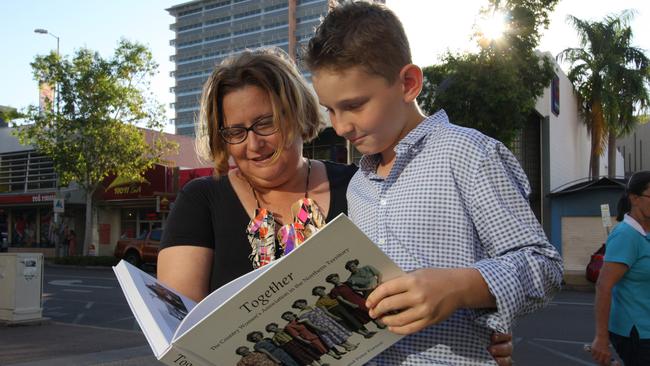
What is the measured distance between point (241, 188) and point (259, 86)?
38cm

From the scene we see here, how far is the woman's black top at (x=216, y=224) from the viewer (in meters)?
2.04

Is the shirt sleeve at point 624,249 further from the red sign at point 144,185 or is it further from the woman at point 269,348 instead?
the red sign at point 144,185

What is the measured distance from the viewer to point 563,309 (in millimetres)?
12500

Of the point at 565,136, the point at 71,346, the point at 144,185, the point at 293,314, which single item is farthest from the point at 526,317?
the point at 144,185

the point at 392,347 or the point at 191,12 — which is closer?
the point at 392,347

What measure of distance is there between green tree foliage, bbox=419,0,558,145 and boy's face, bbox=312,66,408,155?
52.6ft

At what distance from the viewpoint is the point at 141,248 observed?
21.5 meters

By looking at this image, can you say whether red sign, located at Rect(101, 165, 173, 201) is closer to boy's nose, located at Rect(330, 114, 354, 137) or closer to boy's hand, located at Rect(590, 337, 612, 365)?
boy's hand, located at Rect(590, 337, 612, 365)

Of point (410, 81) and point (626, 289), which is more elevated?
point (410, 81)

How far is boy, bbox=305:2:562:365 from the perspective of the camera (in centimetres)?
129

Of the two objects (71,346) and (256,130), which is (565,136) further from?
(256,130)

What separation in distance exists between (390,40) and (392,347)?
798 mm

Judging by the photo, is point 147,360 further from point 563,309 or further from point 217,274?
point 563,309

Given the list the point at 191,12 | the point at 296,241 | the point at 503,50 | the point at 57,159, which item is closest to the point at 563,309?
the point at 503,50
